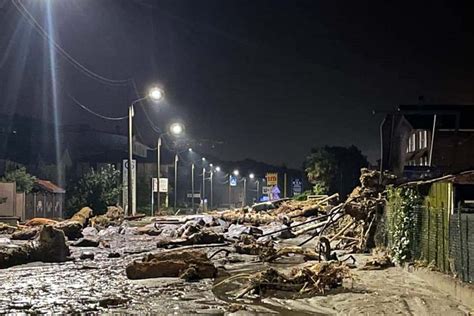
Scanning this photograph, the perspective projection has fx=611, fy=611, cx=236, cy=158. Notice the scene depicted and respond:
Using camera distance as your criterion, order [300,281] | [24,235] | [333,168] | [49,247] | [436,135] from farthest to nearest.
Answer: [333,168], [436,135], [24,235], [49,247], [300,281]

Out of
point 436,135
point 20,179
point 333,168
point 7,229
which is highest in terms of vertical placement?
point 436,135

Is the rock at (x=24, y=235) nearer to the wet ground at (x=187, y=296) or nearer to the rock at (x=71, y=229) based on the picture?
the rock at (x=71, y=229)

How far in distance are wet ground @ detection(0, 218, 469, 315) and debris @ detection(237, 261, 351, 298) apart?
1.07 ft

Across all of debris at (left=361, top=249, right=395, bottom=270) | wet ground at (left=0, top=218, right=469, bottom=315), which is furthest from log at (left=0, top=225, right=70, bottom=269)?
debris at (left=361, top=249, right=395, bottom=270)

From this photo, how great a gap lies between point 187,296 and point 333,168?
5418cm

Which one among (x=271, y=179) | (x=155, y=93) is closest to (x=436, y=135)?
(x=155, y=93)

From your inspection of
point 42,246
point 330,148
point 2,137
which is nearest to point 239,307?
point 42,246

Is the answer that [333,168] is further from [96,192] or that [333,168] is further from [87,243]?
[87,243]

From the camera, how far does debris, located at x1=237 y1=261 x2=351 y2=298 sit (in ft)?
41.0

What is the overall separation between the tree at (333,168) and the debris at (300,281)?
163ft

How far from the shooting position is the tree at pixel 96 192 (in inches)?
1612

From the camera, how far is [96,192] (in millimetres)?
41094

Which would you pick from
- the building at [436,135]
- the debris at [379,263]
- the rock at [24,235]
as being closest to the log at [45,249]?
the rock at [24,235]

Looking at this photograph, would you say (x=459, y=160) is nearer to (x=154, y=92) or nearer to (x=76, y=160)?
(x=154, y=92)
